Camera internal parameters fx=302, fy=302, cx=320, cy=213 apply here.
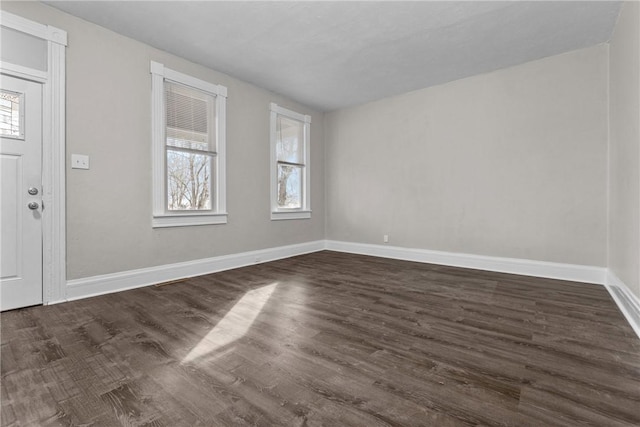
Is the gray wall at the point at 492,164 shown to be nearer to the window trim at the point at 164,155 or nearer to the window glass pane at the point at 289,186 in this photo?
the window glass pane at the point at 289,186

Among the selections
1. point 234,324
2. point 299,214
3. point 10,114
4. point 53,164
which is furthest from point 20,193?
point 299,214

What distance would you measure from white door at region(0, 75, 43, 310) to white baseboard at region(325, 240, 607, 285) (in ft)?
14.4

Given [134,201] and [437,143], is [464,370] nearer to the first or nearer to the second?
[134,201]

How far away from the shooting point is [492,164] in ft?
13.7

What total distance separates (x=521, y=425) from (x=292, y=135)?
5.01 metres

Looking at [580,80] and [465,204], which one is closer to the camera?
[580,80]

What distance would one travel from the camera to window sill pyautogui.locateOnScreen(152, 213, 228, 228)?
351 cm

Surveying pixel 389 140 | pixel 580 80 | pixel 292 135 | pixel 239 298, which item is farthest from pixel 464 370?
pixel 292 135

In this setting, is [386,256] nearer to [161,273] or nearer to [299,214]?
[299,214]

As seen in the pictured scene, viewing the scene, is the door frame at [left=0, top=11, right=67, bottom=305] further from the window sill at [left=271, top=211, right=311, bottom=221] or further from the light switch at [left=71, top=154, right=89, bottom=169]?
the window sill at [left=271, top=211, right=311, bottom=221]

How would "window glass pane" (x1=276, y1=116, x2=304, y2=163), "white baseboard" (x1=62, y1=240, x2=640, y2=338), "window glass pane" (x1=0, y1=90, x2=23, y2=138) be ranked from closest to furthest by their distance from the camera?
"window glass pane" (x1=0, y1=90, x2=23, y2=138) → "white baseboard" (x1=62, y1=240, x2=640, y2=338) → "window glass pane" (x1=276, y1=116, x2=304, y2=163)

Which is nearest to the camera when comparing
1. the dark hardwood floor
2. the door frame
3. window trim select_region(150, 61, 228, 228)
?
the dark hardwood floor

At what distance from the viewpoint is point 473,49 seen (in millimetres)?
3508

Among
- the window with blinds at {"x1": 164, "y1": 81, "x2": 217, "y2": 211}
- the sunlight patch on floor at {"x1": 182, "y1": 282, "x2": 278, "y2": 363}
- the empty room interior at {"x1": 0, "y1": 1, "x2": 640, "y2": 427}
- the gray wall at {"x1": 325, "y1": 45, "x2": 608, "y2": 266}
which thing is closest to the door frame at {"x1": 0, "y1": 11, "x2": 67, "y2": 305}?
the empty room interior at {"x1": 0, "y1": 1, "x2": 640, "y2": 427}
